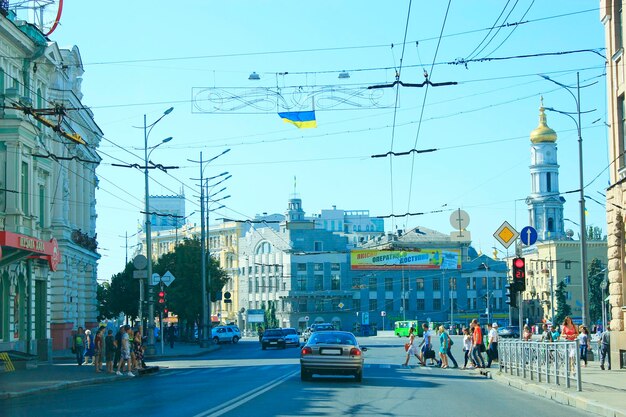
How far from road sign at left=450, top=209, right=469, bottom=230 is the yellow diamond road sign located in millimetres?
4704

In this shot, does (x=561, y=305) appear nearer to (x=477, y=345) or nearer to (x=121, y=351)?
(x=477, y=345)

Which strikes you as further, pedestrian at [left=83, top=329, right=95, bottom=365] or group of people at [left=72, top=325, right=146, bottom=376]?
pedestrian at [left=83, top=329, right=95, bottom=365]

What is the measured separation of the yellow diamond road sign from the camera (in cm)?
2936

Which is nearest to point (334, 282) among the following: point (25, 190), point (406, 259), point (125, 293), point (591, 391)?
point (406, 259)

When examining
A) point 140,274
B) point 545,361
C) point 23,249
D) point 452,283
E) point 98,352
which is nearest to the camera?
point 545,361

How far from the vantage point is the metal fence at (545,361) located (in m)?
22.5

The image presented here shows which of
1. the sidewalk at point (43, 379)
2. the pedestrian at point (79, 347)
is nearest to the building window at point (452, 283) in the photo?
the pedestrian at point (79, 347)

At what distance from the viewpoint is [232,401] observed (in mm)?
20234

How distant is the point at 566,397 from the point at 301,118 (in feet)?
36.0

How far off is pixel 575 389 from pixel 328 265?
106m

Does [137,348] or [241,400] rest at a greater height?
[137,348]

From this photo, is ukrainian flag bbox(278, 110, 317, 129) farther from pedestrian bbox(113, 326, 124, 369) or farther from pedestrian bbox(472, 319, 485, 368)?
pedestrian bbox(472, 319, 485, 368)

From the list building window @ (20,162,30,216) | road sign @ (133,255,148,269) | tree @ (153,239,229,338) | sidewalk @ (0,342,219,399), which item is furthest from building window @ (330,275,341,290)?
sidewalk @ (0,342,219,399)

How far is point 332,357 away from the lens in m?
27.2
